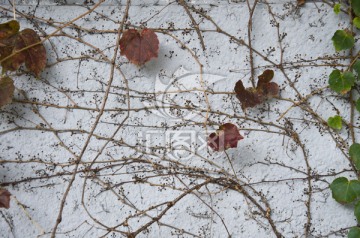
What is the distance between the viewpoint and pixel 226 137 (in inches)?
62.4

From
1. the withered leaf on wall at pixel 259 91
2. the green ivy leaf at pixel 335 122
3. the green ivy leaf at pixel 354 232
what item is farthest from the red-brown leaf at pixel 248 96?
the green ivy leaf at pixel 354 232

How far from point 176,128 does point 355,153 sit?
587 millimetres

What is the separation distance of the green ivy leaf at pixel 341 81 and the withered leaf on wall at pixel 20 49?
3.12ft

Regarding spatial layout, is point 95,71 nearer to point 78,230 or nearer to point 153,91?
point 153,91

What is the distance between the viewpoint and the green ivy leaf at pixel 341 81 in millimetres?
1562

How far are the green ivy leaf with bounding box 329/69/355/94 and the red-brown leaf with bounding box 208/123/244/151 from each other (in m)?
0.35

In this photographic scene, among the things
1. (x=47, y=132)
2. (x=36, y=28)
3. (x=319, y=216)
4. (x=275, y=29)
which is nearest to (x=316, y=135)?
(x=319, y=216)

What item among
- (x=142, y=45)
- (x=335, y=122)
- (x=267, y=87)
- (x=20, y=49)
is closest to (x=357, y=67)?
→ (x=335, y=122)

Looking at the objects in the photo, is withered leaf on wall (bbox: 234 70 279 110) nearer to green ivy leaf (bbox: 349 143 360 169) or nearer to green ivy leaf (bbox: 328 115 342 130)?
green ivy leaf (bbox: 328 115 342 130)

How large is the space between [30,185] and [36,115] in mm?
240

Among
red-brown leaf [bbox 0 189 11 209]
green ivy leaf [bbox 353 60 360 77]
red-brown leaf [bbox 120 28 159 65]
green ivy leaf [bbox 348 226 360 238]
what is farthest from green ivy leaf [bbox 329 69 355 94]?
red-brown leaf [bbox 0 189 11 209]

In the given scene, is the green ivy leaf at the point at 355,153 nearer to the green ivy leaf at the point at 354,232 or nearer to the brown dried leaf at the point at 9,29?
the green ivy leaf at the point at 354,232

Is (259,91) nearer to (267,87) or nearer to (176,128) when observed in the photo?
(267,87)

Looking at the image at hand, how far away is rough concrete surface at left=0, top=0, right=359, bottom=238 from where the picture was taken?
1.62 m
